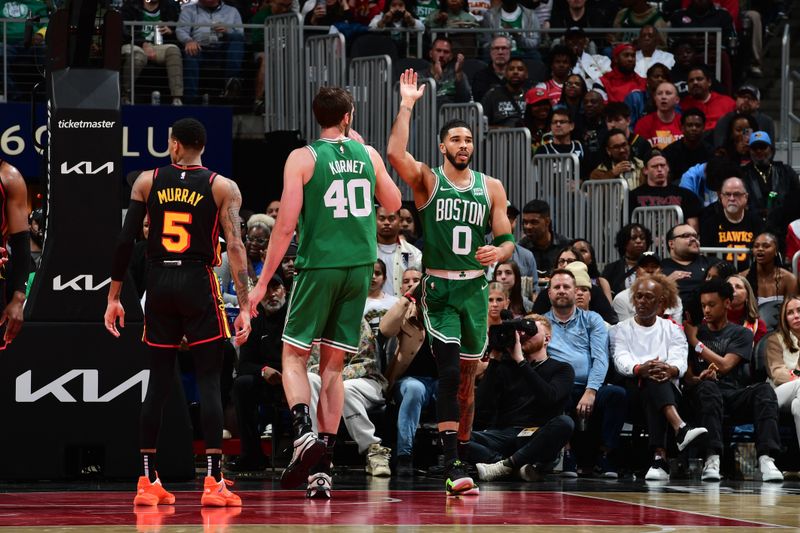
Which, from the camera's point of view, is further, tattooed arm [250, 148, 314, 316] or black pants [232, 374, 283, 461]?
black pants [232, 374, 283, 461]

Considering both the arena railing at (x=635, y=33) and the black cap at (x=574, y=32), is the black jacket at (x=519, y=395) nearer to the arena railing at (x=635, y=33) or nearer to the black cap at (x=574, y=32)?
the arena railing at (x=635, y=33)

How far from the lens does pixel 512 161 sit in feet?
48.4

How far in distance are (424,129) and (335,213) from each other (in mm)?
6878

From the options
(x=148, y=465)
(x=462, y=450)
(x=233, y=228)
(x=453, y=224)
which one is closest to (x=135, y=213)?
(x=233, y=228)

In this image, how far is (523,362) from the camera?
428 inches

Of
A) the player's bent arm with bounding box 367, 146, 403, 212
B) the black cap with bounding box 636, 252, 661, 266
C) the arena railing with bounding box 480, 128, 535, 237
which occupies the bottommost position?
the black cap with bounding box 636, 252, 661, 266

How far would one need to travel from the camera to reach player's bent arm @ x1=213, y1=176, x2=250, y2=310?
26.1 ft

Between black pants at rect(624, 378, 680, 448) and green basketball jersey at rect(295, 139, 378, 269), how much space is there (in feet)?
12.6

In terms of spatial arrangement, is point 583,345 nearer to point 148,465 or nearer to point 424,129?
point 424,129

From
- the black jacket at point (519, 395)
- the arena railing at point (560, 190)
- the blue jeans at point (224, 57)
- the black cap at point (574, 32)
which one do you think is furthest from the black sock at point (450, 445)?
the black cap at point (574, 32)

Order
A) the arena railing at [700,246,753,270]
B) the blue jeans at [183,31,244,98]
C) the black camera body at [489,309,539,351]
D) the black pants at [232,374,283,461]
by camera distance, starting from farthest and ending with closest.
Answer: the blue jeans at [183,31,244,98], the arena railing at [700,246,753,270], the black pants at [232,374,283,461], the black camera body at [489,309,539,351]

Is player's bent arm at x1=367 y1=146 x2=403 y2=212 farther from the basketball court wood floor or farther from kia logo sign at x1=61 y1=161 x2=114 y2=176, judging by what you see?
kia logo sign at x1=61 y1=161 x2=114 y2=176

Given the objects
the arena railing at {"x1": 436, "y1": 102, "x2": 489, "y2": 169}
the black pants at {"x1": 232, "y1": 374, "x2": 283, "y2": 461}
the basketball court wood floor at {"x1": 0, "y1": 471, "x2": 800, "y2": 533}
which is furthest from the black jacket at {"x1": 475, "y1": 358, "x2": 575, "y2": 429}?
the arena railing at {"x1": 436, "y1": 102, "x2": 489, "y2": 169}

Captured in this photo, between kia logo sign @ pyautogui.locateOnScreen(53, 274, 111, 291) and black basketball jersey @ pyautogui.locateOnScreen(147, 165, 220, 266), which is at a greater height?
black basketball jersey @ pyautogui.locateOnScreen(147, 165, 220, 266)
